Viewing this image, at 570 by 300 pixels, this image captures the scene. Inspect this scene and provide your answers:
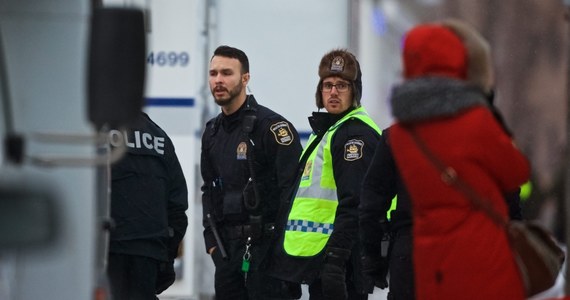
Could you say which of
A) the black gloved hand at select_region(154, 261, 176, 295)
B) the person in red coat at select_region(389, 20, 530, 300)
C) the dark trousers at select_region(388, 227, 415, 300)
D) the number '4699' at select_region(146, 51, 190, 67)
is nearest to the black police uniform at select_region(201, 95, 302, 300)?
the black gloved hand at select_region(154, 261, 176, 295)

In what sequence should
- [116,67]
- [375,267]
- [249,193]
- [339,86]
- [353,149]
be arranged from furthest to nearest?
[249,193] < [339,86] < [353,149] < [375,267] < [116,67]

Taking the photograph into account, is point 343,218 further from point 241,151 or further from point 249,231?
point 241,151

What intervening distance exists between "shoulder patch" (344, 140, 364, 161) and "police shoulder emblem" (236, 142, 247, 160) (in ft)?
2.41

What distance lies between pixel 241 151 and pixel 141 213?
765mm

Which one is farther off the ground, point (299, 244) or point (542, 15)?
point (542, 15)

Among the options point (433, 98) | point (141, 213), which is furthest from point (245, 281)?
point (433, 98)

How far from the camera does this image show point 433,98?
16.7ft

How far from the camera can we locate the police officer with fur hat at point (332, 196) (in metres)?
7.25

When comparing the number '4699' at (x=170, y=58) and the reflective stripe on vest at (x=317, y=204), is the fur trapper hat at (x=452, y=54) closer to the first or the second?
the reflective stripe on vest at (x=317, y=204)

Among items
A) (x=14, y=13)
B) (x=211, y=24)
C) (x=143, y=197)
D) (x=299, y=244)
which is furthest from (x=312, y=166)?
(x=14, y=13)

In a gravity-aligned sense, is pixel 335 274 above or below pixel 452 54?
below

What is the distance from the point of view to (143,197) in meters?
7.48

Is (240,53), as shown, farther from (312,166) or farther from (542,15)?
(542,15)

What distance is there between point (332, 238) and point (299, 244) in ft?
0.91
